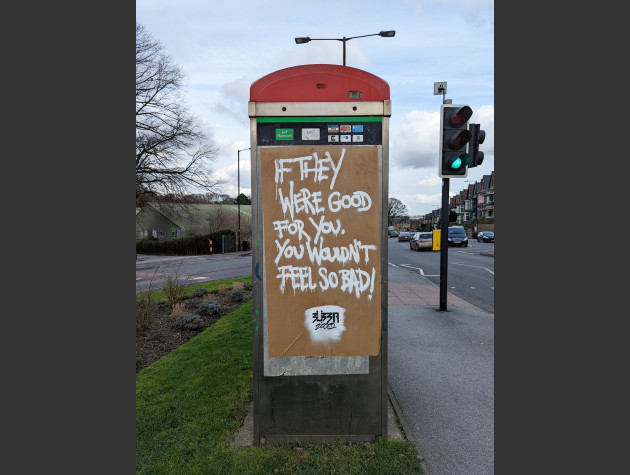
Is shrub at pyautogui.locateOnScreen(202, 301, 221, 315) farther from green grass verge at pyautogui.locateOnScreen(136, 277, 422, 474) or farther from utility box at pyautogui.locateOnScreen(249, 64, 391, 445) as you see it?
utility box at pyautogui.locateOnScreen(249, 64, 391, 445)

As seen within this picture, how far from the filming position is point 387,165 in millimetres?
2922

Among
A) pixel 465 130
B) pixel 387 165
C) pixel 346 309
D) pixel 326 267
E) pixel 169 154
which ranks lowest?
pixel 346 309

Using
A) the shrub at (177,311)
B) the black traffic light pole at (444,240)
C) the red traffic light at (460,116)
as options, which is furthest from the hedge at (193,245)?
the red traffic light at (460,116)

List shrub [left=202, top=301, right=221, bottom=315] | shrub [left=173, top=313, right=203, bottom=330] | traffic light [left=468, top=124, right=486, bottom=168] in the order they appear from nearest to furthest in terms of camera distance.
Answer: shrub [left=173, top=313, right=203, bottom=330] → traffic light [left=468, top=124, right=486, bottom=168] → shrub [left=202, top=301, right=221, bottom=315]

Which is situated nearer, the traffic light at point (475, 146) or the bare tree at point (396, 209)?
the traffic light at point (475, 146)

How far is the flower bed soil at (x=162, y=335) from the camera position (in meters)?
5.39

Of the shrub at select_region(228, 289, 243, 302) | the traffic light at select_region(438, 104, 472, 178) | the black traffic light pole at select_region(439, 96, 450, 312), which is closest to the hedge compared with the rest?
the shrub at select_region(228, 289, 243, 302)

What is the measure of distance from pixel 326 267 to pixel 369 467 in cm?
147

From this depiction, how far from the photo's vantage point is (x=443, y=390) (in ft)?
13.1

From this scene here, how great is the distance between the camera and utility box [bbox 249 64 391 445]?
9.41ft

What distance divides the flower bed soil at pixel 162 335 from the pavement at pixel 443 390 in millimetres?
2640

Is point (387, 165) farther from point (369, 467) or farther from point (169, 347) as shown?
point (169, 347)

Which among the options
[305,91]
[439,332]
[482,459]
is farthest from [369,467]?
[439,332]

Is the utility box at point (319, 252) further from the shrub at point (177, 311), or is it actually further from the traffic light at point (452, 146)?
the shrub at point (177, 311)
